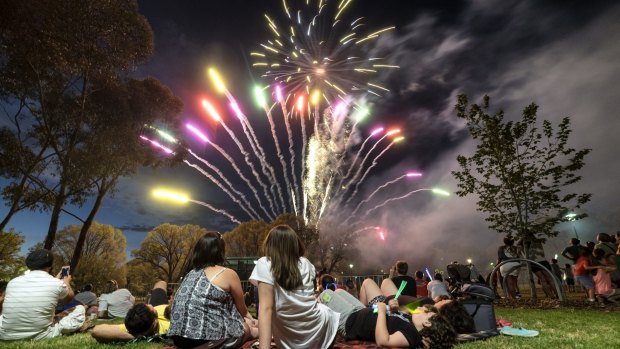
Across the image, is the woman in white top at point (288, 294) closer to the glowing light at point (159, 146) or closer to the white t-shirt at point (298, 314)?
the white t-shirt at point (298, 314)

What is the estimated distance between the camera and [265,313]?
11.9 feet

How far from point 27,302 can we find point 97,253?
1995 inches

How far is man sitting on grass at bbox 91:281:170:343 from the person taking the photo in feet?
18.8

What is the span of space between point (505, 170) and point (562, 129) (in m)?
2.73

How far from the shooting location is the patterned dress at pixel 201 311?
3.97 meters

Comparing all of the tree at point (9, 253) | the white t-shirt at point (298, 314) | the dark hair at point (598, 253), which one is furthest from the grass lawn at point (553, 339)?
the tree at point (9, 253)

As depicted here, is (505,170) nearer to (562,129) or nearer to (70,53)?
(562,129)

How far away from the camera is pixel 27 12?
14070 millimetres

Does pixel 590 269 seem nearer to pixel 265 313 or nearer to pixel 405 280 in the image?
pixel 405 280

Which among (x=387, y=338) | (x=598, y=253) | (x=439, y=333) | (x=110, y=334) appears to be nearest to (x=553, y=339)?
(x=439, y=333)

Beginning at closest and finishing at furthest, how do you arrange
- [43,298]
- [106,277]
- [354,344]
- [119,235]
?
[354,344] → [43,298] → [106,277] → [119,235]

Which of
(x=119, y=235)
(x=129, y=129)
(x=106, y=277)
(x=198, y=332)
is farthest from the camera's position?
(x=119, y=235)

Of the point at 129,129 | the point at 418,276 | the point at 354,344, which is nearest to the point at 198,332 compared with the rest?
the point at 354,344

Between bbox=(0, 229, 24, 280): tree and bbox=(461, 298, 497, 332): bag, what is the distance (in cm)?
4249
